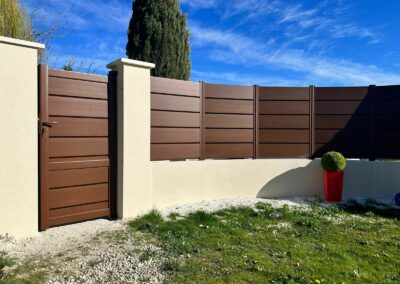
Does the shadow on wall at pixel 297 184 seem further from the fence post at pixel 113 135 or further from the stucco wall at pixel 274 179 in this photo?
the fence post at pixel 113 135

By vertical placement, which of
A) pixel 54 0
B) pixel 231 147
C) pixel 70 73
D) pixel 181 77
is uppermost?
pixel 54 0

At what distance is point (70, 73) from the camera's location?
15.4ft

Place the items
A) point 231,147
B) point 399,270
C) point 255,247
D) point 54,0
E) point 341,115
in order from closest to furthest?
point 399,270 < point 255,247 < point 231,147 < point 341,115 < point 54,0

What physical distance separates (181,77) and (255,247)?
6.85 meters

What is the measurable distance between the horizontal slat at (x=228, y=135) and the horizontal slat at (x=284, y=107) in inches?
24.4

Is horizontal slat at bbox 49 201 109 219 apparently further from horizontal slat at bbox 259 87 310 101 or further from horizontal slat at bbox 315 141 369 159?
horizontal slat at bbox 315 141 369 159

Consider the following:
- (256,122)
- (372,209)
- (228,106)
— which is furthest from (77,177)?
(372,209)

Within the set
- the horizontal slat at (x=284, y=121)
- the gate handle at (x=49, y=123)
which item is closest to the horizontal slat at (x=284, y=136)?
the horizontal slat at (x=284, y=121)

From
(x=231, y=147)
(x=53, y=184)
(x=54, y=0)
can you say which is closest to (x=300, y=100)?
(x=231, y=147)

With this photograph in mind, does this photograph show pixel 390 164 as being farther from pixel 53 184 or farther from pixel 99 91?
pixel 53 184

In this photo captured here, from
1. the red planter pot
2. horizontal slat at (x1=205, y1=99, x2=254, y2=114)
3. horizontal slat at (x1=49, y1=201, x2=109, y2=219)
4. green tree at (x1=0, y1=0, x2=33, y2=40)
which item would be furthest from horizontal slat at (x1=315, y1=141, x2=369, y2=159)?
green tree at (x1=0, y1=0, x2=33, y2=40)

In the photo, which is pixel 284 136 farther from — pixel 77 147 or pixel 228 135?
pixel 77 147

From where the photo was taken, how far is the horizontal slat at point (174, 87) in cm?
576

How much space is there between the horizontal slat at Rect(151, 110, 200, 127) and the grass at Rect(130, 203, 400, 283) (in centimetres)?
161
